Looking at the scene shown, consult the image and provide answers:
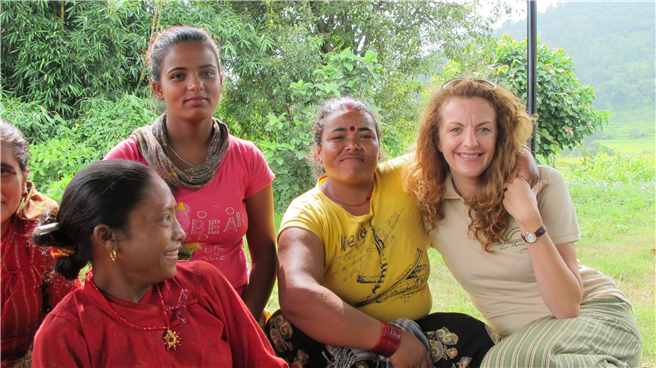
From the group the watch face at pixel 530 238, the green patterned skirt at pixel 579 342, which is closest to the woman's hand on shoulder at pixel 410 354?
the green patterned skirt at pixel 579 342

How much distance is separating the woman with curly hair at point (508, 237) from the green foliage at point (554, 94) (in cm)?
347

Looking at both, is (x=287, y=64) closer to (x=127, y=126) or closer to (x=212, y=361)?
(x=127, y=126)

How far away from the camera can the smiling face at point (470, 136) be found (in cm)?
203

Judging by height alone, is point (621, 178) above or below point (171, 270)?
below

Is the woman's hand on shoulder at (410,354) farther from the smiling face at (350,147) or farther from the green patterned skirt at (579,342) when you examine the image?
the smiling face at (350,147)

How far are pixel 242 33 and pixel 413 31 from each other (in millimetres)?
3598

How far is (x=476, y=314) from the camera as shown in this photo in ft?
11.0

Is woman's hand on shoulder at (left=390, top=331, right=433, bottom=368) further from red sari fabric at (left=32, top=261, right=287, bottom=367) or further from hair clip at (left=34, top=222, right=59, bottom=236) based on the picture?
hair clip at (left=34, top=222, right=59, bottom=236)

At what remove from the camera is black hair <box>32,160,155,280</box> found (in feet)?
4.75

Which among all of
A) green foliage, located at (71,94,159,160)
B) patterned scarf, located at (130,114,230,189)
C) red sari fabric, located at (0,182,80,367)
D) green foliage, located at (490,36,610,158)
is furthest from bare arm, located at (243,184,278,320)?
green foliage, located at (71,94,159,160)

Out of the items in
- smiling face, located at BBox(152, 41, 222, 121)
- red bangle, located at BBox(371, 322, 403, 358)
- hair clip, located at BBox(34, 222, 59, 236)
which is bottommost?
red bangle, located at BBox(371, 322, 403, 358)

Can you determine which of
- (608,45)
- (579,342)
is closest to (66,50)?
(579,342)

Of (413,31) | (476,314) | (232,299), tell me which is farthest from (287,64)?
(232,299)

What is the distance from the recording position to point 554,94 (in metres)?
5.29
